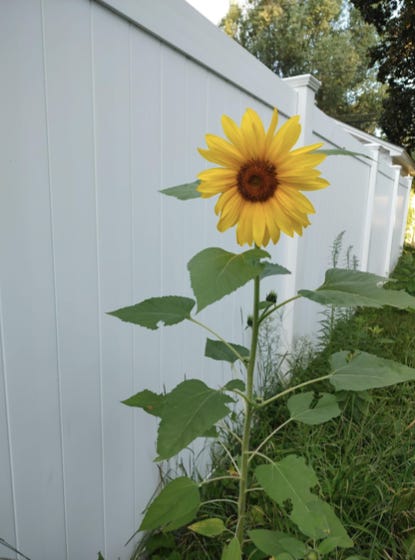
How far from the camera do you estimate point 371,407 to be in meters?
2.27

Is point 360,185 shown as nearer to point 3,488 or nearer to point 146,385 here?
point 146,385

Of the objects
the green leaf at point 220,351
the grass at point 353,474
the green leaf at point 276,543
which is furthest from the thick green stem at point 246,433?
the grass at point 353,474

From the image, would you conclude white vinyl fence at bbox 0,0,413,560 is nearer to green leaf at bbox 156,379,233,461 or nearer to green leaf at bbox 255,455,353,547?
green leaf at bbox 156,379,233,461

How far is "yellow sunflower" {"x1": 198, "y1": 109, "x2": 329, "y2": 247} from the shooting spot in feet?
2.41

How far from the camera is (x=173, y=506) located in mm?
1020

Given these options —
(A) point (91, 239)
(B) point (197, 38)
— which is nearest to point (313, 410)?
(A) point (91, 239)

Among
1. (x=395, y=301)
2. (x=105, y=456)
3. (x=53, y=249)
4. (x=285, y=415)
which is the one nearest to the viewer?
(x=395, y=301)

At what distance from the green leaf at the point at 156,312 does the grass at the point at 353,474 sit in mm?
726

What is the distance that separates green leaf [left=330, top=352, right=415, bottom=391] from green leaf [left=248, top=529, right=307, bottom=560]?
399mm

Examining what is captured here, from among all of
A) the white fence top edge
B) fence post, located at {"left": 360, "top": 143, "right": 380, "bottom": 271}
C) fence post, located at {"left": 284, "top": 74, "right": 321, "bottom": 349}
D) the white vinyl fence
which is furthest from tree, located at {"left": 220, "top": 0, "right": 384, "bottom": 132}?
the white vinyl fence

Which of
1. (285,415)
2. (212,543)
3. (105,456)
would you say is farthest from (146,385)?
(285,415)

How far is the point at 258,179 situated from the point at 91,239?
57cm

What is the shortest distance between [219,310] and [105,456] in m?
0.81

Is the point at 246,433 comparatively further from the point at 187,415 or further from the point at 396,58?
the point at 396,58
